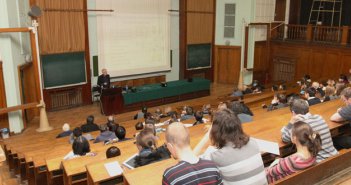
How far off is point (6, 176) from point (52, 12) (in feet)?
17.7

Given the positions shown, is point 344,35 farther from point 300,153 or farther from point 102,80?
point 300,153

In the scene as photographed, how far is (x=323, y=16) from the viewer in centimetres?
1317

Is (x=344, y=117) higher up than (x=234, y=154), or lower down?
lower down

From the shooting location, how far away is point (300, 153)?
2.73 metres

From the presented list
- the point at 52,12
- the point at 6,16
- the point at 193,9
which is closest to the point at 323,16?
the point at 193,9

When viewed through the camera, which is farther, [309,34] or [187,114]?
[309,34]

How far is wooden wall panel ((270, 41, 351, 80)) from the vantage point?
444 inches

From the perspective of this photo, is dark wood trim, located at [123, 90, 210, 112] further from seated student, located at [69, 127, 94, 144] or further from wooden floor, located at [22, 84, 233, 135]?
seated student, located at [69, 127, 94, 144]

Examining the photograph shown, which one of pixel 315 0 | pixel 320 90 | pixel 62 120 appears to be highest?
pixel 315 0

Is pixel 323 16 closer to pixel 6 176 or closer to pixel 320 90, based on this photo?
pixel 320 90

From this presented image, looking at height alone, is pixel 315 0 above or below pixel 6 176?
above

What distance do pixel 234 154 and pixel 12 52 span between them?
694 cm

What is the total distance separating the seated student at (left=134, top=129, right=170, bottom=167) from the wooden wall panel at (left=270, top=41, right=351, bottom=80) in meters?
10.0

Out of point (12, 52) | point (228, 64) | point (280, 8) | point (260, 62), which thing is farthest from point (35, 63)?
point (280, 8)
